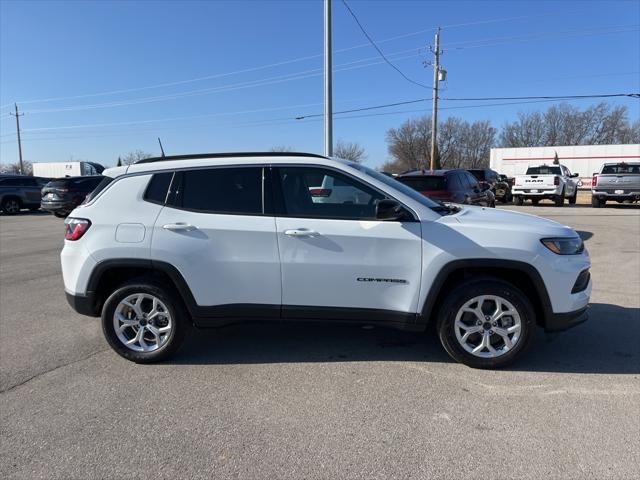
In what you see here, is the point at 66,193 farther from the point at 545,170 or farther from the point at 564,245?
the point at 545,170

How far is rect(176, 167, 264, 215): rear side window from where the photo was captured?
13.2 feet

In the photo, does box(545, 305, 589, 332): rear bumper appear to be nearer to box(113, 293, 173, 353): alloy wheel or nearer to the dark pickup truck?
box(113, 293, 173, 353): alloy wheel

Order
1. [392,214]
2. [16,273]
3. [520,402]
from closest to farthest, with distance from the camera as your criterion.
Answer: [520,402] < [392,214] < [16,273]

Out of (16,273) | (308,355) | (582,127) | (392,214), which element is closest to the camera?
(392,214)

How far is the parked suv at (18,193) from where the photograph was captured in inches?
856

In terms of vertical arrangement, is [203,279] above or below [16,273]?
above

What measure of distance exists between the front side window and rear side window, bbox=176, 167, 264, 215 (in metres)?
0.25

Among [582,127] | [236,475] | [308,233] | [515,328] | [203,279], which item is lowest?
[236,475]

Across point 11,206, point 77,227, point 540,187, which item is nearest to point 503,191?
point 540,187

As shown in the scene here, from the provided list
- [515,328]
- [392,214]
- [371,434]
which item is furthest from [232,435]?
[515,328]

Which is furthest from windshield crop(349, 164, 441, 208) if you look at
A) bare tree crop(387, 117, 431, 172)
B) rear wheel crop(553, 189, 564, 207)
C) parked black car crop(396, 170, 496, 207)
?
bare tree crop(387, 117, 431, 172)

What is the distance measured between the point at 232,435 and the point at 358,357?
153cm

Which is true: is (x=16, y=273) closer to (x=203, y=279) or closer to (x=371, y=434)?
(x=203, y=279)

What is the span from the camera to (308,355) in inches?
169
